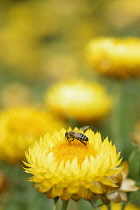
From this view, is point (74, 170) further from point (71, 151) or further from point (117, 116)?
point (117, 116)

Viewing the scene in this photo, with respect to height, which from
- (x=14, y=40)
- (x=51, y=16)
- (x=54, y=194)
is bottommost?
(x=54, y=194)

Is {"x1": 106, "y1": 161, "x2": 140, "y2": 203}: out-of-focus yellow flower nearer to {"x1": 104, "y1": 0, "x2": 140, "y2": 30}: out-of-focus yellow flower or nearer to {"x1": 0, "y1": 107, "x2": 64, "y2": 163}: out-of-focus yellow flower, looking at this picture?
{"x1": 0, "y1": 107, "x2": 64, "y2": 163}: out-of-focus yellow flower

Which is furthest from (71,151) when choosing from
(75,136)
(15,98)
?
(15,98)

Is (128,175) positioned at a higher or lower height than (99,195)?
higher

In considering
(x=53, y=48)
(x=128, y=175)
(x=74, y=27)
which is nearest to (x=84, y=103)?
(x=128, y=175)

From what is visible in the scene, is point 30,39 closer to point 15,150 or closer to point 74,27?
point 74,27

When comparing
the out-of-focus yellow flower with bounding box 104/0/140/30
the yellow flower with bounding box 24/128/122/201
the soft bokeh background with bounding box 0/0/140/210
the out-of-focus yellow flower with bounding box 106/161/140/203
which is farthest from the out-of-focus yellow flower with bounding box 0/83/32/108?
the yellow flower with bounding box 24/128/122/201

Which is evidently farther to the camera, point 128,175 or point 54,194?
point 128,175

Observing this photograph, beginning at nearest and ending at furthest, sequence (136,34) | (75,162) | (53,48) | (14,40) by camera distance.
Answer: (75,162)
(136,34)
(53,48)
(14,40)
